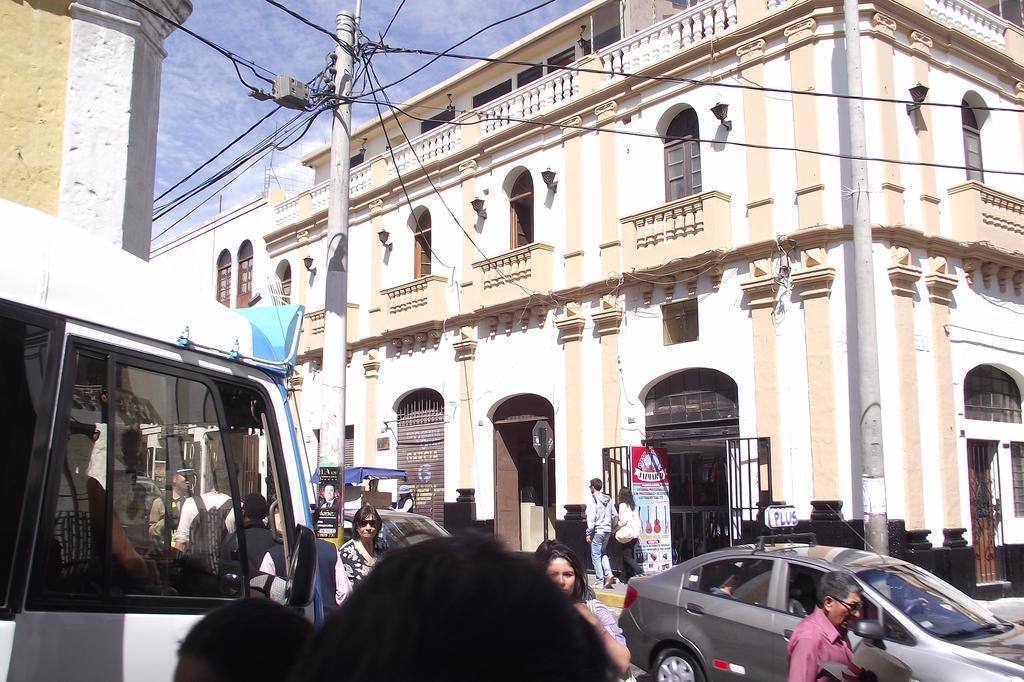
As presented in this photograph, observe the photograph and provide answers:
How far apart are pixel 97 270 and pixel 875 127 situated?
1470 cm

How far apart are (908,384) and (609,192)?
272 inches

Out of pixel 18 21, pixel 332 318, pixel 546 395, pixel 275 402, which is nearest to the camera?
pixel 275 402

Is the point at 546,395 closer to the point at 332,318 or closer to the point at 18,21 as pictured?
the point at 332,318

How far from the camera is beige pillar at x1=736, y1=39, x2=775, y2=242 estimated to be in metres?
16.5

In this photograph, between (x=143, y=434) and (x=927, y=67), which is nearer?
(x=143, y=434)

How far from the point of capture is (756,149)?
16.9 metres

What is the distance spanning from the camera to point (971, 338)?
16656 millimetres

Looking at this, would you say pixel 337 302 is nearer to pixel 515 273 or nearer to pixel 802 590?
pixel 802 590

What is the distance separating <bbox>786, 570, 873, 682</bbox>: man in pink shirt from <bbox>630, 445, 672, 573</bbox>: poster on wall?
433 inches

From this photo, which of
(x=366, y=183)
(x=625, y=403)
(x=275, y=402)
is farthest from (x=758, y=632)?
(x=366, y=183)

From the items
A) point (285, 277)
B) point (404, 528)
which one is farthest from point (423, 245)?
point (404, 528)

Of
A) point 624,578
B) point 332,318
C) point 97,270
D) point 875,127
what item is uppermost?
point 875,127

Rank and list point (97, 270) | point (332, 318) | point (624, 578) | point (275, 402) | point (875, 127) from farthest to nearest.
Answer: point (624, 578)
point (875, 127)
point (332, 318)
point (275, 402)
point (97, 270)

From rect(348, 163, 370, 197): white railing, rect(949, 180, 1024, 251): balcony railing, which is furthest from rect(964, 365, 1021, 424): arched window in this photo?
rect(348, 163, 370, 197): white railing
